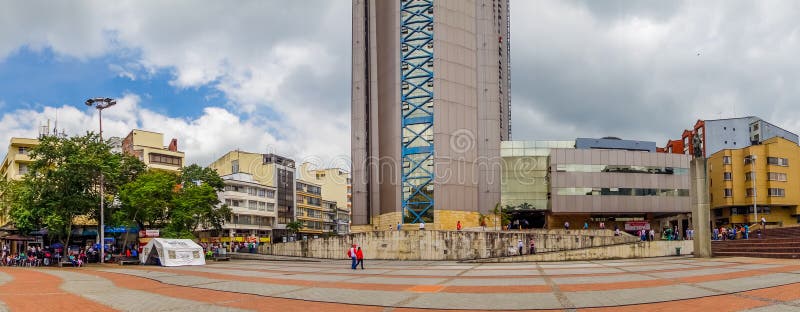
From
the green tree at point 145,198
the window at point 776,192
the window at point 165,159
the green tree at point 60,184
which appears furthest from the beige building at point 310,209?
the window at point 776,192

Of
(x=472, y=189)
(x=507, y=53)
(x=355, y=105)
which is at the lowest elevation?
(x=472, y=189)

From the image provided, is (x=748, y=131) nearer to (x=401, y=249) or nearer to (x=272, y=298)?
(x=401, y=249)

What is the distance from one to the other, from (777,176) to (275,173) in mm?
76459

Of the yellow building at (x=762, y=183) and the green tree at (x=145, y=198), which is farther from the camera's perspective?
the yellow building at (x=762, y=183)

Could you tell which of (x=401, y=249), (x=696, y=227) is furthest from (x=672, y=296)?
(x=401, y=249)

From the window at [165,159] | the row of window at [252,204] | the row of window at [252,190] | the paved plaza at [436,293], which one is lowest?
the paved plaza at [436,293]

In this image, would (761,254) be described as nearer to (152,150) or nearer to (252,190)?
(252,190)

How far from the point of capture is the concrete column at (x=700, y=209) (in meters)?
36.4

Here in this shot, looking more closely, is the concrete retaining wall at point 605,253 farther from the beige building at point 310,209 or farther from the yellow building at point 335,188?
the yellow building at point 335,188

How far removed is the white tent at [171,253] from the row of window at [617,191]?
4316cm

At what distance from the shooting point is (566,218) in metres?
72.1

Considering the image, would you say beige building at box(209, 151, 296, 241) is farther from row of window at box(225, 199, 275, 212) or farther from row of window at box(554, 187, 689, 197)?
row of window at box(554, 187, 689, 197)

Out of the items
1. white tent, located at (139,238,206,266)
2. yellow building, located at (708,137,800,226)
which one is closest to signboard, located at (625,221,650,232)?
yellow building, located at (708,137,800,226)

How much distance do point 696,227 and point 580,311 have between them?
27.9 meters
